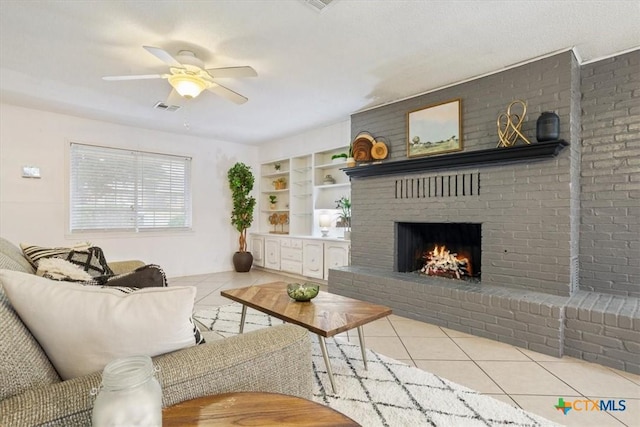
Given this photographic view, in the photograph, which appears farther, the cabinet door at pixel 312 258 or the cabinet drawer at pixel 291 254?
the cabinet drawer at pixel 291 254

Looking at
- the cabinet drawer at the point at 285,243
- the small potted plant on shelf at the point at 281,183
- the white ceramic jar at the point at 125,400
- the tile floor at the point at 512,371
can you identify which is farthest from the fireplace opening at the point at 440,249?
the white ceramic jar at the point at 125,400

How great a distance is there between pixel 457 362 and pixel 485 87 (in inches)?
98.7

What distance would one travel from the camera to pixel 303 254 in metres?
5.06

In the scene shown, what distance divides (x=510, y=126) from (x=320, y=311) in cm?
240

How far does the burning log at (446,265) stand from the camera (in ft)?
11.5

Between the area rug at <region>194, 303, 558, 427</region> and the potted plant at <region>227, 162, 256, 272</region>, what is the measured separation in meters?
3.66

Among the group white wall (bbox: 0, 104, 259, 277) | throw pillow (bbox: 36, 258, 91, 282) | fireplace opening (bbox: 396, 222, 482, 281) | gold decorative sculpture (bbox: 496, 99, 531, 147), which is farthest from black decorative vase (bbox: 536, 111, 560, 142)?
white wall (bbox: 0, 104, 259, 277)

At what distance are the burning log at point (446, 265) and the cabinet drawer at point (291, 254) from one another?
208 cm

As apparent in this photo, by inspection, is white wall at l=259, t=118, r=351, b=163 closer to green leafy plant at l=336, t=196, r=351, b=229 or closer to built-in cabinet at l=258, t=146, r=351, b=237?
built-in cabinet at l=258, t=146, r=351, b=237

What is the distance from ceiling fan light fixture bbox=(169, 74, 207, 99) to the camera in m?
2.66

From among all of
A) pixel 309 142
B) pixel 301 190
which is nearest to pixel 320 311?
pixel 309 142

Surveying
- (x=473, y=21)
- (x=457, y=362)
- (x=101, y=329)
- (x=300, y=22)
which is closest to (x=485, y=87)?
(x=473, y=21)

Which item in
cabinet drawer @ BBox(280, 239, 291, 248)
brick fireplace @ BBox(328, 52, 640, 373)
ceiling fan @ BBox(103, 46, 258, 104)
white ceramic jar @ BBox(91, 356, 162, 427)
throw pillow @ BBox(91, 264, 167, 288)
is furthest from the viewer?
cabinet drawer @ BBox(280, 239, 291, 248)

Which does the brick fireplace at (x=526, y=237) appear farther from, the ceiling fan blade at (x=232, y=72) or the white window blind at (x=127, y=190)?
the white window blind at (x=127, y=190)
